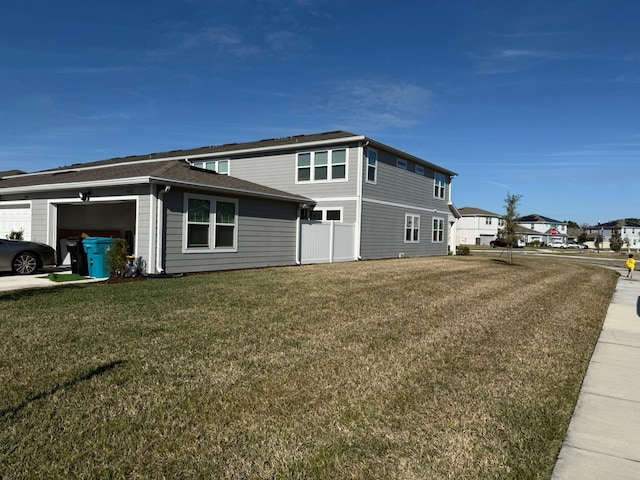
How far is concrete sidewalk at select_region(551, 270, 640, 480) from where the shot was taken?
280 cm

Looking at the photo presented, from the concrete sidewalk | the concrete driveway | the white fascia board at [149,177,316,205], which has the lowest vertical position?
the concrete sidewalk

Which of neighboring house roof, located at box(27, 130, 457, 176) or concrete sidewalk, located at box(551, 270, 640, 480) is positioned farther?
neighboring house roof, located at box(27, 130, 457, 176)

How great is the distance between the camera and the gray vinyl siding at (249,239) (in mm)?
12055

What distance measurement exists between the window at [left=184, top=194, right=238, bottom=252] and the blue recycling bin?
2159mm

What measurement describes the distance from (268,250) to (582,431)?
1255 cm

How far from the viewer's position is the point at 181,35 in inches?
579

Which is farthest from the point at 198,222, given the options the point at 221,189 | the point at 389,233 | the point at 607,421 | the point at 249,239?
the point at 389,233

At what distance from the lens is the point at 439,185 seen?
26344mm

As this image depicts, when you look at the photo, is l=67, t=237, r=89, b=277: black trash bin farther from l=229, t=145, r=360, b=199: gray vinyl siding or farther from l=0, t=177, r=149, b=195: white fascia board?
l=229, t=145, r=360, b=199: gray vinyl siding

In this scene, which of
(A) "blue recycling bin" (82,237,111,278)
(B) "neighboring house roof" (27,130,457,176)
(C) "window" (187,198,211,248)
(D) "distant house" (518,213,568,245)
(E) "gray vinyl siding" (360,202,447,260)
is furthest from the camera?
(D) "distant house" (518,213,568,245)

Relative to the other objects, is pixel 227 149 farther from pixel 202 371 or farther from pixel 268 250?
pixel 202 371

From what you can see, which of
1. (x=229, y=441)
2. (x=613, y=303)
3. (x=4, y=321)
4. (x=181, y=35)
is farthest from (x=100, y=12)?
(x=613, y=303)

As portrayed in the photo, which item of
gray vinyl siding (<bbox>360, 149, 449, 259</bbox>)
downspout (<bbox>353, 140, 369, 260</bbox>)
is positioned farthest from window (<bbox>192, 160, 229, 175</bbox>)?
gray vinyl siding (<bbox>360, 149, 449, 259</bbox>)

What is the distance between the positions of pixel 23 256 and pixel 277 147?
1138cm
